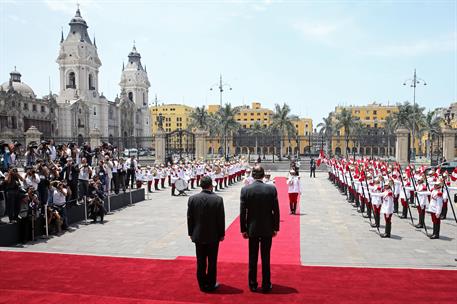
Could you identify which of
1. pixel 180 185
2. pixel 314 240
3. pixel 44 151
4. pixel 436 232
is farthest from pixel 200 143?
pixel 436 232

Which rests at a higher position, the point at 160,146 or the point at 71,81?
the point at 71,81

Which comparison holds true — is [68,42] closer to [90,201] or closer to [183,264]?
[90,201]

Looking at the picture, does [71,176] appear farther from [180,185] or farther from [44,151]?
[180,185]

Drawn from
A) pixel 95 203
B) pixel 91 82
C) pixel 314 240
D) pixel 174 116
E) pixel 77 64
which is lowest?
pixel 314 240

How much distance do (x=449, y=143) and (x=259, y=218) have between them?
37405 mm

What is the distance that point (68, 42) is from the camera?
3356 inches

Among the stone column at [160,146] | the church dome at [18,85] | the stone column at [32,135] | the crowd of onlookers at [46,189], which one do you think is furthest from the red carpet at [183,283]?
the church dome at [18,85]

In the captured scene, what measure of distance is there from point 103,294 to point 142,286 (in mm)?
623

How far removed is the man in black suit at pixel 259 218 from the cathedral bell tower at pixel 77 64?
8332 cm

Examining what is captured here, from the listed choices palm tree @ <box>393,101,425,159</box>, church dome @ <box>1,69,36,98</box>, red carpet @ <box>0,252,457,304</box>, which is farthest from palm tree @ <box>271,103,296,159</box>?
red carpet @ <box>0,252,457,304</box>

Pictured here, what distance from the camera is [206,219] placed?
232 inches

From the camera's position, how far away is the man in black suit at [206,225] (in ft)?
19.3

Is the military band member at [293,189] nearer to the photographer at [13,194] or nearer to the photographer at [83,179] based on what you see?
the photographer at [83,179]

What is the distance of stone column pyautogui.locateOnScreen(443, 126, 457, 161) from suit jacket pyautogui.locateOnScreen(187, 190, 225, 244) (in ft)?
123
